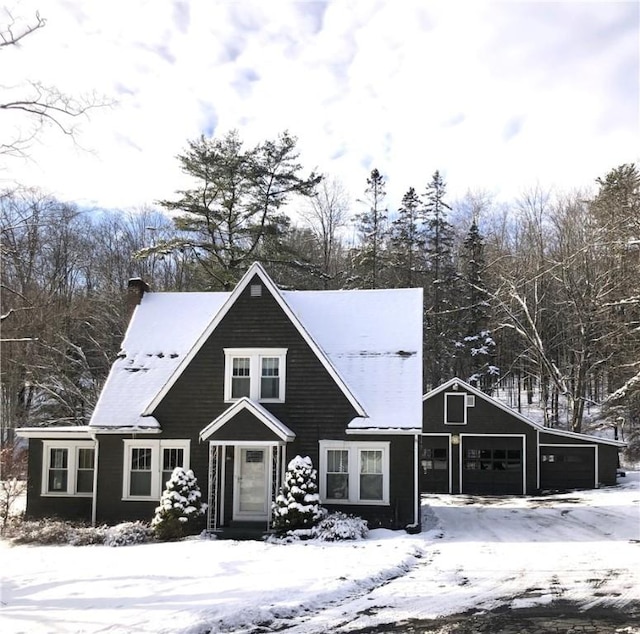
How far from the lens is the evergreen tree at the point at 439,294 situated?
44281 mm

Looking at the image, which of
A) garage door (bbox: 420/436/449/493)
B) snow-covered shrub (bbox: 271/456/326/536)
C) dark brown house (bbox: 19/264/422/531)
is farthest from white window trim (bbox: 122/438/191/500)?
garage door (bbox: 420/436/449/493)

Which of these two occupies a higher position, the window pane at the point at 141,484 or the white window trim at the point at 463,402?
the white window trim at the point at 463,402

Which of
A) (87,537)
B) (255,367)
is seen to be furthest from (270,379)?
(87,537)

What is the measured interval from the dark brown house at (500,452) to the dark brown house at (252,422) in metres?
11.5

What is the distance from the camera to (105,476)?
1919 cm

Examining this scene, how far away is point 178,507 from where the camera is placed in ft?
56.6

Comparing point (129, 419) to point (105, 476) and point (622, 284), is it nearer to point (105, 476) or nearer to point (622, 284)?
point (105, 476)

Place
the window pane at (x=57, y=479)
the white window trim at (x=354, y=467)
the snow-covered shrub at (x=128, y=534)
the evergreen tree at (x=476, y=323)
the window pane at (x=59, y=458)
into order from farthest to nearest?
the evergreen tree at (x=476, y=323) → the window pane at (x=59, y=458) → the window pane at (x=57, y=479) → the white window trim at (x=354, y=467) → the snow-covered shrub at (x=128, y=534)

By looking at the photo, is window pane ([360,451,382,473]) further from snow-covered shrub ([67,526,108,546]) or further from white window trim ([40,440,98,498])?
white window trim ([40,440,98,498])

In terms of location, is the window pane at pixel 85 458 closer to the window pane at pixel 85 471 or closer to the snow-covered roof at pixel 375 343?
the window pane at pixel 85 471

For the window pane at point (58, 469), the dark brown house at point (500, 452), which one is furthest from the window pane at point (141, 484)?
the dark brown house at point (500, 452)

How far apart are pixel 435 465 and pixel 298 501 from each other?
51.4ft

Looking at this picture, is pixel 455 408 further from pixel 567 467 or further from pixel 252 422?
pixel 252 422

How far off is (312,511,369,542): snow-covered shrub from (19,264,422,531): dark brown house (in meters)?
1.01
